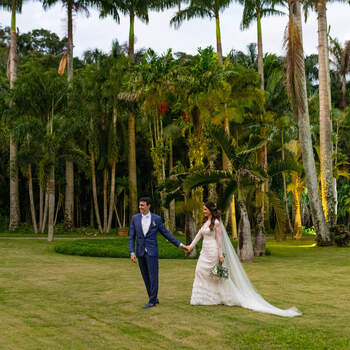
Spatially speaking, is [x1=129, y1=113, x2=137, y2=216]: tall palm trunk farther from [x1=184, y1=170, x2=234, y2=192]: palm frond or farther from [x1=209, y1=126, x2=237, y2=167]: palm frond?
[x1=209, y1=126, x2=237, y2=167]: palm frond

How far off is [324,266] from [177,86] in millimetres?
7852

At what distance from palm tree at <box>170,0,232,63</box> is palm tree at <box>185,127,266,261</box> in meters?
11.7

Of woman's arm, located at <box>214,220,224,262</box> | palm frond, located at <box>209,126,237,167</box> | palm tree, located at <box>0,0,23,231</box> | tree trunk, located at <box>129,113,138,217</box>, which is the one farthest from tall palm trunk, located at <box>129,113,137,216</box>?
woman's arm, located at <box>214,220,224,262</box>

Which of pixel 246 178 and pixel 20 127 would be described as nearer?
pixel 246 178

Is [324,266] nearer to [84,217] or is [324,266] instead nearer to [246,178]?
[246,178]

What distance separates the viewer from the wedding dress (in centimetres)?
776

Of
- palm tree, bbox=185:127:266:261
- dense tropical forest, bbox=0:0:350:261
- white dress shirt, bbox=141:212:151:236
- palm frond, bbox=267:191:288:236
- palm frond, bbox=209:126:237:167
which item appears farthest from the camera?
dense tropical forest, bbox=0:0:350:261

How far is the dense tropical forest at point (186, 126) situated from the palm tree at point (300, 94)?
45 millimetres

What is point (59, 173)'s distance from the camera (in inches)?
1335

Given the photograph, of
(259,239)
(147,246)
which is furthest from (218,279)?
(259,239)

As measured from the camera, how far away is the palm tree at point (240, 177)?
15.5 meters

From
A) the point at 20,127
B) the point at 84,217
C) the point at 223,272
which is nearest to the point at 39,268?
the point at 223,272

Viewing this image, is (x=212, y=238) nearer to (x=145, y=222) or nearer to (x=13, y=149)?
(x=145, y=222)

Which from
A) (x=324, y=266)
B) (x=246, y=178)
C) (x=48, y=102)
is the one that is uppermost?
(x=48, y=102)
